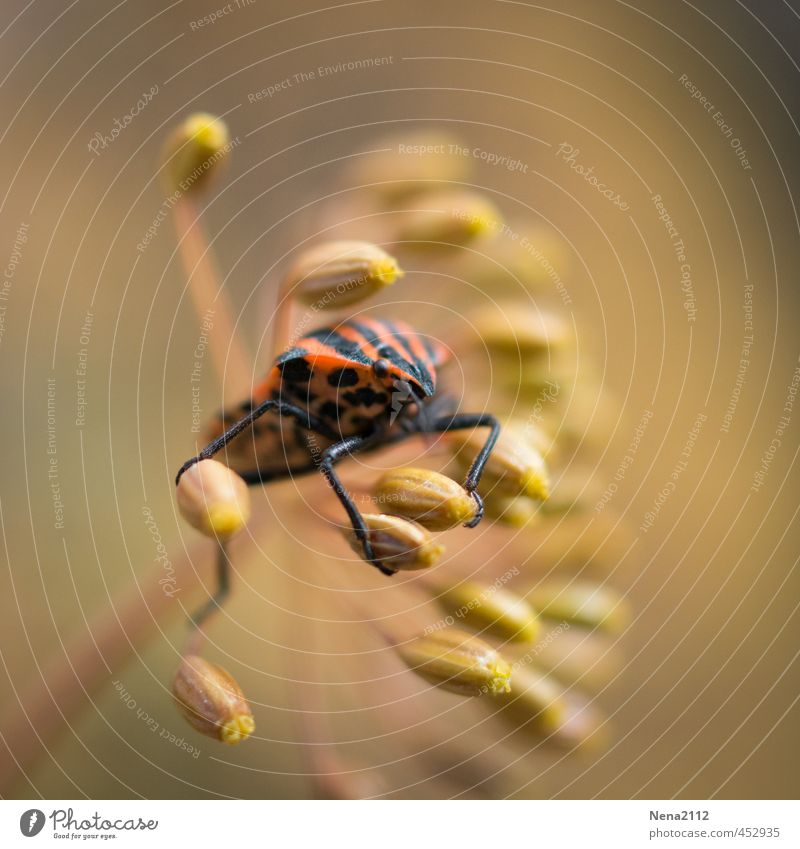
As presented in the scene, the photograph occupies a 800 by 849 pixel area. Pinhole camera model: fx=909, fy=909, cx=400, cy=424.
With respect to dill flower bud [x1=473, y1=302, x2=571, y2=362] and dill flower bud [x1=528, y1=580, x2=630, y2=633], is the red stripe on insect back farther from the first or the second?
dill flower bud [x1=528, y1=580, x2=630, y2=633]

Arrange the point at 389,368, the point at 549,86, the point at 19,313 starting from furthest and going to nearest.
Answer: the point at 549,86, the point at 19,313, the point at 389,368

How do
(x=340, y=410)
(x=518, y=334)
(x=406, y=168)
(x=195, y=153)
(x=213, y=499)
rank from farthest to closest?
(x=406, y=168) < (x=518, y=334) < (x=195, y=153) < (x=340, y=410) < (x=213, y=499)

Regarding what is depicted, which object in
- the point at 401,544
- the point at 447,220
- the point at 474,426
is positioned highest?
the point at 447,220

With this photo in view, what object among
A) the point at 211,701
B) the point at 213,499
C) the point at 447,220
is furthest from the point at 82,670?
the point at 447,220

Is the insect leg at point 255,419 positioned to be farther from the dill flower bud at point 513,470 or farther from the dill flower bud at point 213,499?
the dill flower bud at point 513,470

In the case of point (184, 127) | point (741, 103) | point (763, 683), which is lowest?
point (763, 683)

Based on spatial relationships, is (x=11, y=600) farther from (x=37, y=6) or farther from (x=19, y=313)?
(x=37, y=6)

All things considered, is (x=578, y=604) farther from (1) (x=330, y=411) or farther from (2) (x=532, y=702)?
(1) (x=330, y=411)
